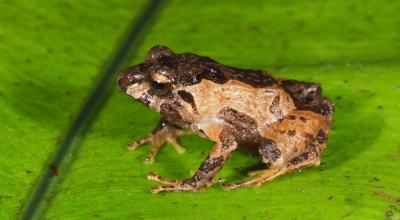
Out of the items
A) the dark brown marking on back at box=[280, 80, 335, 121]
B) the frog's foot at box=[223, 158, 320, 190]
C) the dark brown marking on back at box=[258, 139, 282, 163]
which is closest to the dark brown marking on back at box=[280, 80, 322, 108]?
the dark brown marking on back at box=[280, 80, 335, 121]

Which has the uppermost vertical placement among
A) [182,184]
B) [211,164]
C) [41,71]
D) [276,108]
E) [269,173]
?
[276,108]

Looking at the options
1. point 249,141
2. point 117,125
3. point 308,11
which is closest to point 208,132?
point 249,141

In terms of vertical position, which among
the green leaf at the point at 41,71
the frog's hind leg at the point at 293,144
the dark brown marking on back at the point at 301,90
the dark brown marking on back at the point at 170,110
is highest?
the dark brown marking on back at the point at 301,90

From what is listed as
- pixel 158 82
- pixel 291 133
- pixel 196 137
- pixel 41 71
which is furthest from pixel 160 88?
pixel 41 71

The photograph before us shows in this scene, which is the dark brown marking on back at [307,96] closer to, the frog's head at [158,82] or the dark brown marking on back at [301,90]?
the dark brown marking on back at [301,90]

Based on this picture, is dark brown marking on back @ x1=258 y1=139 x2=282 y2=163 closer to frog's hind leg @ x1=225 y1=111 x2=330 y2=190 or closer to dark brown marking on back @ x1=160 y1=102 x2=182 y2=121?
frog's hind leg @ x1=225 y1=111 x2=330 y2=190

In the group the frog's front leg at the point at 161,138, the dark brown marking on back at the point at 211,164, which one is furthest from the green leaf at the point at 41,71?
the dark brown marking on back at the point at 211,164

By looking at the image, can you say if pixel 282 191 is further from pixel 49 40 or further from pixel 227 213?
pixel 49 40

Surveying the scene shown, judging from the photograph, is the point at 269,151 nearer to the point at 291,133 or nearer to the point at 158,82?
the point at 291,133
